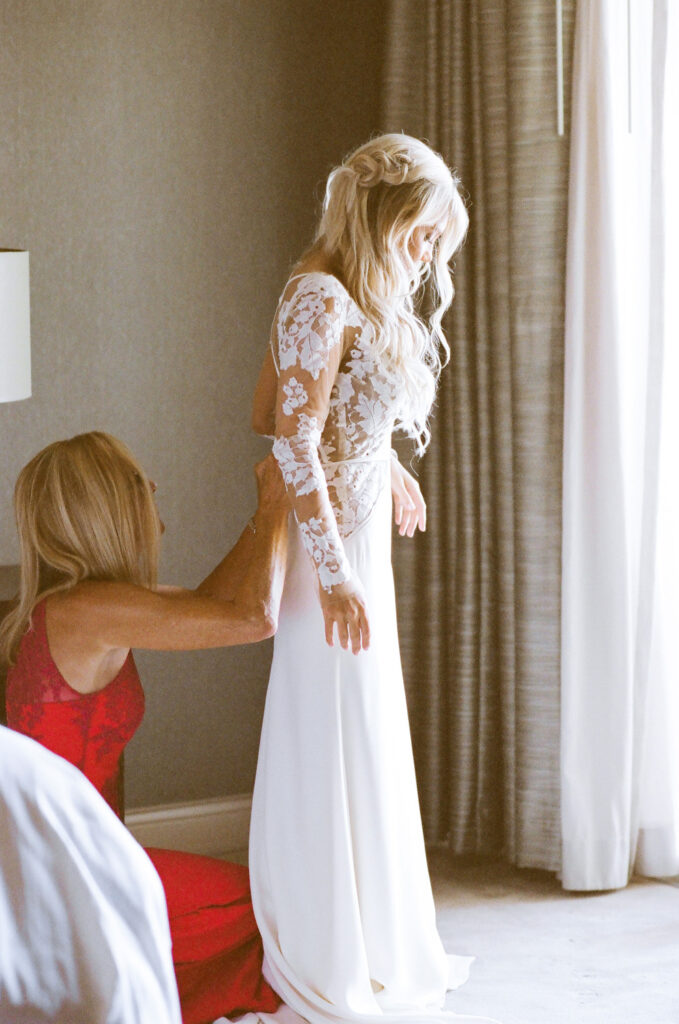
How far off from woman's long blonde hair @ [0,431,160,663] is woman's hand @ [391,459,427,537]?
0.61 meters

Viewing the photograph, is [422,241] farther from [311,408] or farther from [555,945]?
[555,945]

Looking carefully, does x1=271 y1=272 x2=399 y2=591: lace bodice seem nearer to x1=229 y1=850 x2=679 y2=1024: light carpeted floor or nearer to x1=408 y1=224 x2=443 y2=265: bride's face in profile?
x1=408 y1=224 x2=443 y2=265: bride's face in profile

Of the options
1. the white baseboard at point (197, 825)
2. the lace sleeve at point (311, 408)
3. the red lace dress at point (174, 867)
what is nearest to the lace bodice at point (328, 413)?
the lace sleeve at point (311, 408)

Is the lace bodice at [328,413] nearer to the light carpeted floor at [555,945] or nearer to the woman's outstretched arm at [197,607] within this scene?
the woman's outstretched arm at [197,607]

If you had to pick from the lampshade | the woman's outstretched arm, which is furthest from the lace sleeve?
the lampshade

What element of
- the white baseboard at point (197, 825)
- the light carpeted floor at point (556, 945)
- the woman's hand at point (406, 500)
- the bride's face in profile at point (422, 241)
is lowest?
the light carpeted floor at point (556, 945)

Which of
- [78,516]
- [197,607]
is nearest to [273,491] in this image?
[197,607]

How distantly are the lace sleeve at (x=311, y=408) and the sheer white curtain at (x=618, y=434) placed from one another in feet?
3.32

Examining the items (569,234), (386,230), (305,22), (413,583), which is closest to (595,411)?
(569,234)

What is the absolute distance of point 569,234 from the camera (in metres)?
3.06

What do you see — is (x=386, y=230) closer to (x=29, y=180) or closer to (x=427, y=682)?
(x=29, y=180)

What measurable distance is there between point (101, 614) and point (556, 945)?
1324mm

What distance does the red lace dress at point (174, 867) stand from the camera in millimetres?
2156

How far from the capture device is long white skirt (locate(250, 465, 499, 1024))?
2301 millimetres
